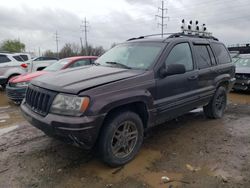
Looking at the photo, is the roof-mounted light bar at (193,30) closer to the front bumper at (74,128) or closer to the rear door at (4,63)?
the front bumper at (74,128)

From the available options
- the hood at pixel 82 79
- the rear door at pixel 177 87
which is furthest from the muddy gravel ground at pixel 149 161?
the hood at pixel 82 79

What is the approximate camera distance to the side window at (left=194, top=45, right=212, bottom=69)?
4.88 m

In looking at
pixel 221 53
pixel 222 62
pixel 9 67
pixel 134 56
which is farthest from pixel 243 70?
pixel 9 67

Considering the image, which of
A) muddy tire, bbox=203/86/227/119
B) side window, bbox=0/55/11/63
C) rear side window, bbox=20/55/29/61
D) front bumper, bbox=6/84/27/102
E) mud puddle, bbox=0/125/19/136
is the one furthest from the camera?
rear side window, bbox=20/55/29/61

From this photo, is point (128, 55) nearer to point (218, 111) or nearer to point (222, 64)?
point (222, 64)

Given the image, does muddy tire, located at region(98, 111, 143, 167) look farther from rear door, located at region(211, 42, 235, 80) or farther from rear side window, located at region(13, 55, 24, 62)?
rear side window, located at region(13, 55, 24, 62)

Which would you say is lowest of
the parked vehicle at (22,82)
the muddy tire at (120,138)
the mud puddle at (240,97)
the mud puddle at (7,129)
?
the mud puddle at (7,129)

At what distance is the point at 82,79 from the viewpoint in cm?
342

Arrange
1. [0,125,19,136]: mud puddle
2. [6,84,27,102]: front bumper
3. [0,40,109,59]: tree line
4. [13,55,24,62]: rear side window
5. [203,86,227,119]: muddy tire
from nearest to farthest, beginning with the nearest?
[0,125,19,136]: mud puddle < [203,86,227,119]: muddy tire < [6,84,27,102]: front bumper < [13,55,24,62]: rear side window < [0,40,109,59]: tree line

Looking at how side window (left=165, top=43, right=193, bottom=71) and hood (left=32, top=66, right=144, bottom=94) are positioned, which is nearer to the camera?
hood (left=32, top=66, right=144, bottom=94)

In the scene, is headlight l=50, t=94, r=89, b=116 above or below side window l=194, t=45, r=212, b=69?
below

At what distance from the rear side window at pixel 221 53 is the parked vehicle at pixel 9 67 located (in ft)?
28.3

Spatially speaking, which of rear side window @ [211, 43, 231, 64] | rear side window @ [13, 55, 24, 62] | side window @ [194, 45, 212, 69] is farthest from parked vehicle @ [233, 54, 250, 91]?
rear side window @ [13, 55, 24, 62]

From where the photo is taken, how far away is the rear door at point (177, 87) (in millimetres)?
3922
